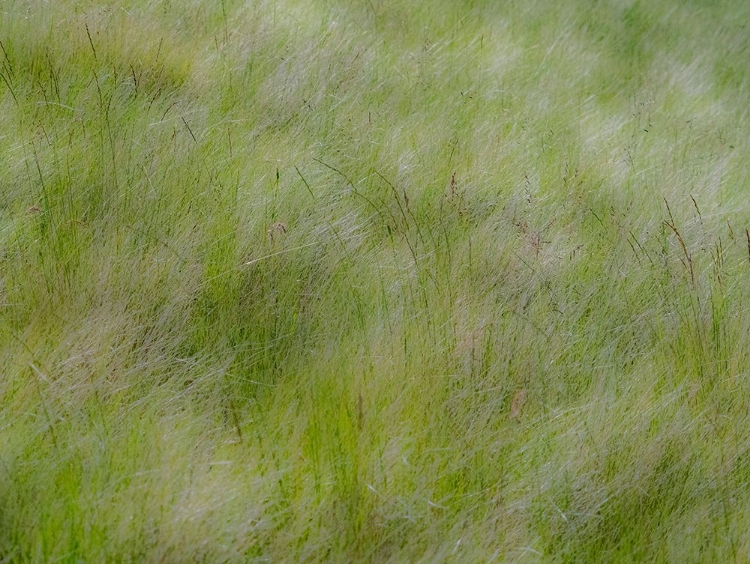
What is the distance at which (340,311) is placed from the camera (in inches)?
81.4

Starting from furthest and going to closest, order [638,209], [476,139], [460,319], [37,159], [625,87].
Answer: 1. [625,87]
2. [476,139]
3. [638,209]
4. [37,159]
5. [460,319]

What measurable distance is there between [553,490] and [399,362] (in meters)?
0.50

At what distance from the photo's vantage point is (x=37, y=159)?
2.26 metres

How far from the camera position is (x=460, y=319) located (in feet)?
6.81

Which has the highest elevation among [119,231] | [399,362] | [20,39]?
[20,39]

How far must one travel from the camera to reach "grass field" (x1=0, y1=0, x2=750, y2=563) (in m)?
1.55

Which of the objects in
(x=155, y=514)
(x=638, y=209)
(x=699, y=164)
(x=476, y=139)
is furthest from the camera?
(x=699, y=164)

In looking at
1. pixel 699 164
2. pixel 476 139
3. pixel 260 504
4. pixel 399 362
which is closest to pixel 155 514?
pixel 260 504

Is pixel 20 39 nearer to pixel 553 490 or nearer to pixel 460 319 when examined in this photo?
pixel 460 319

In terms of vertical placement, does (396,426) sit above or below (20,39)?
below

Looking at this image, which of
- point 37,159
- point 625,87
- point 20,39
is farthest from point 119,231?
point 625,87

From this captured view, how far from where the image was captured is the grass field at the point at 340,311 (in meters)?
1.55

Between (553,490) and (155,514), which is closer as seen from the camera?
(155,514)

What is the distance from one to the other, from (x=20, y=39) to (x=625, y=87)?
123 inches
